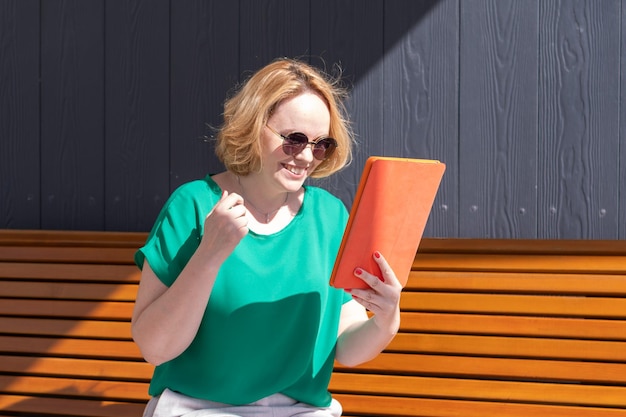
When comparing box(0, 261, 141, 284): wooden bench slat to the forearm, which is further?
box(0, 261, 141, 284): wooden bench slat

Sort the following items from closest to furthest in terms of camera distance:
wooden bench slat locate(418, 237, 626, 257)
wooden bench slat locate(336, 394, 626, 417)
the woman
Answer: the woman
wooden bench slat locate(336, 394, 626, 417)
wooden bench slat locate(418, 237, 626, 257)

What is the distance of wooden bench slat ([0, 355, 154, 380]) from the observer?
3703 millimetres

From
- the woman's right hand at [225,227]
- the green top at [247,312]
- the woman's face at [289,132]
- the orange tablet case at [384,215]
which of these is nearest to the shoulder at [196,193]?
the green top at [247,312]

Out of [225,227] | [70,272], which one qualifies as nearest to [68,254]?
[70,272]

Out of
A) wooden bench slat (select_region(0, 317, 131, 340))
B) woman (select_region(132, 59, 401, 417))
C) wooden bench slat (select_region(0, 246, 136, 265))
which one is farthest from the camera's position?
wooden bench slat (select_region(0, 246, 136, 265))

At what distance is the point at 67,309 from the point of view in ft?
12.6

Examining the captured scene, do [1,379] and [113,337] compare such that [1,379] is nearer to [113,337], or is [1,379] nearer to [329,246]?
[113,337]

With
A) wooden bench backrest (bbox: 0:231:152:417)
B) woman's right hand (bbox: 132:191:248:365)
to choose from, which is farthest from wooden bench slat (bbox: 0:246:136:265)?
woman's right hand (bbox: 132:191:248:365)

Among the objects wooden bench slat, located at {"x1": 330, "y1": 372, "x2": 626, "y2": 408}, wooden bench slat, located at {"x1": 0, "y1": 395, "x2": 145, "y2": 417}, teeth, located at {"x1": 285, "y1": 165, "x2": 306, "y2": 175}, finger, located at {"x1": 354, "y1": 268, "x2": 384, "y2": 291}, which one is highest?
teeth, located at {"x1": 285, "y1": 165, "x2": 306, "y2": 175}

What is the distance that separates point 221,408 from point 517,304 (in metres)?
1.40

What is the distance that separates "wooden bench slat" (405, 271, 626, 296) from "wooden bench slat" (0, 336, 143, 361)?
1099mm

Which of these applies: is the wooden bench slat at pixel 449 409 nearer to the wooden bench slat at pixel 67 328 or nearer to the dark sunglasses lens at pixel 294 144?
the wooden bench slat at pixel 67 328

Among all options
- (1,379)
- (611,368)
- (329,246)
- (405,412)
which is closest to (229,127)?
Result: (329,246)

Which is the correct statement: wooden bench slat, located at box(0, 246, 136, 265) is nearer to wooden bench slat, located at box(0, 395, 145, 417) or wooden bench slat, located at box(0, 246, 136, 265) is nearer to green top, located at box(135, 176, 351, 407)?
wooden bench slat, located at box(0, 395, 145, 417)
